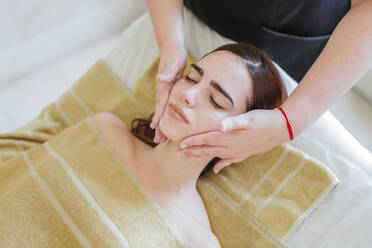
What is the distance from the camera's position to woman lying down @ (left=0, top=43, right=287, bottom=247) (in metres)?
1.13

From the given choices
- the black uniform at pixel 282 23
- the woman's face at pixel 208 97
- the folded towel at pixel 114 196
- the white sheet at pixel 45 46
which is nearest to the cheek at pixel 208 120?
the woman's face at pixel 208 97

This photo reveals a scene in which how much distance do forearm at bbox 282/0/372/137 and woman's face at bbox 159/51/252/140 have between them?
0.50 feet

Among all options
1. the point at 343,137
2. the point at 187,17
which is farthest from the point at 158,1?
the point at 343,137

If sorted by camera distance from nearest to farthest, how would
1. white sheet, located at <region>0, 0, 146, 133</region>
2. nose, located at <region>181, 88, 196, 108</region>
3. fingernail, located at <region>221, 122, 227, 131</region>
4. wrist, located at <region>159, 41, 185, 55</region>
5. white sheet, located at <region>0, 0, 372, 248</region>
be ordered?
1. fingernail, located at <region>221, 122, 227, 131</region>
2. nose, located at <region>181, 88, 196, 108</region>
3. white sheet, located at <region>0, 0, 372, 248</region>
4. wrist, located at <region>159, 41, 185, 55</region>
5. white sheet, located at <region>0, 0, 146, 133</region>

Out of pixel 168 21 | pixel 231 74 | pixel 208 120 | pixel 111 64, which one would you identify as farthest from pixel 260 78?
pixel 111 64

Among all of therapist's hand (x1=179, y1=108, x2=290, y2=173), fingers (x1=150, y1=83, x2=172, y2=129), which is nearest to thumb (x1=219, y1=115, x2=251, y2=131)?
therapist's hand (x1=179, y1=108, x2=290, y2=173)

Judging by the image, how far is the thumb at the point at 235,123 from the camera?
1001 millimetres

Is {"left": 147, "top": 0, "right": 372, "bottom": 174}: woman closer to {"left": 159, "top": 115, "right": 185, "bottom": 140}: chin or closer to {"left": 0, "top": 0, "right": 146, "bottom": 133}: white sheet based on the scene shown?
{"left": 159, "top": 115, "right": 185, "bottom": 140}: chin

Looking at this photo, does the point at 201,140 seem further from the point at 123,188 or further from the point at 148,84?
the point at 148,84

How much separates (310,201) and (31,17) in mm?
1752

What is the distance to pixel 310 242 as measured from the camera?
1201 mm

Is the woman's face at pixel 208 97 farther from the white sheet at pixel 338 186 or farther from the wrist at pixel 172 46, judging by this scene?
the white sheet at pixel 338 186

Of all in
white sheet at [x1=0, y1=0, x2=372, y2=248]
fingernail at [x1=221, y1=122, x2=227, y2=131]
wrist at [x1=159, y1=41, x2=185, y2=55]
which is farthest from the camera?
wrist at [x1=159, y1=41, x2=185, y2=55]

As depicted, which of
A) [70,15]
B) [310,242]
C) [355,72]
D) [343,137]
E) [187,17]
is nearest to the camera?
[355,72]
